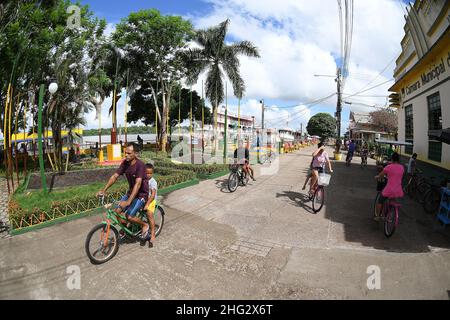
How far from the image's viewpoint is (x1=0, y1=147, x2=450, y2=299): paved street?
3762 mm

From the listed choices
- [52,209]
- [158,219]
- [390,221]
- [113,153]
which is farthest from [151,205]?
[113,153]

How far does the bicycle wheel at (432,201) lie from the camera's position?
7.21 metres

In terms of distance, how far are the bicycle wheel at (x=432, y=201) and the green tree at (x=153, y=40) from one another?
20.1m

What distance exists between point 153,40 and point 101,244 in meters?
21.1

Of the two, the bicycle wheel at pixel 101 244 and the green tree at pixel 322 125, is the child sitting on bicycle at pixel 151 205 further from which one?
the green tree at pixel 322 125

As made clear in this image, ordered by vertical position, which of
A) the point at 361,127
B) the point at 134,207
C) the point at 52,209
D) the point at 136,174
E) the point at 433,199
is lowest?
the point at 433,199

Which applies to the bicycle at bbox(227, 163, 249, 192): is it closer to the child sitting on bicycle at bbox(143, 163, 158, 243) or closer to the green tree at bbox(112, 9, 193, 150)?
the child sitting on bicycle at bbox(143, 163, 158, 243)

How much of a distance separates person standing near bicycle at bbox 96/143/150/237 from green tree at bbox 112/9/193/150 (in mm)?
19522

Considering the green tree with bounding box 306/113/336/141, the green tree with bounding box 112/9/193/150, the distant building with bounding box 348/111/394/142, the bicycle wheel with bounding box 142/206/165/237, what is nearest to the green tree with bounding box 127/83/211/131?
the green tree with bounding box 112/9/193/150

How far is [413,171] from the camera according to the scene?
944cm

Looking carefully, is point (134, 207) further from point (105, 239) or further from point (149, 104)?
point (149, 104)

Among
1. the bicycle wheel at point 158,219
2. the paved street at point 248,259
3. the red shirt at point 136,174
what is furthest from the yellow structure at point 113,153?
the red shirt at point 136,174

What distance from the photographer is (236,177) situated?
9.59 m
